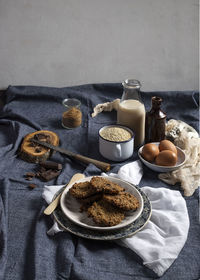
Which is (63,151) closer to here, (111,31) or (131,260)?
(131,260)

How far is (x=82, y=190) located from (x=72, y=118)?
1.94 ft

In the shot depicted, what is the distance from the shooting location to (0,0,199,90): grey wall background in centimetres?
189

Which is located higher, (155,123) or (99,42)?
(99,42)

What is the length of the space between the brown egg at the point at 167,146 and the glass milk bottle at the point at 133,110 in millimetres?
152

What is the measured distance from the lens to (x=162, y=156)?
4.39 ft

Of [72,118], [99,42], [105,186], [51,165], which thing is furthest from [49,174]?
[99,42]

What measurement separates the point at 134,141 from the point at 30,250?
70 centimetres

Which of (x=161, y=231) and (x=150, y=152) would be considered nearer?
(x=161, y=231)

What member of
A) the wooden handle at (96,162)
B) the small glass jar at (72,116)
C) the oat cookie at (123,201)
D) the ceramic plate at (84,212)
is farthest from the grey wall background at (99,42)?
the oat cookie at (123,201)

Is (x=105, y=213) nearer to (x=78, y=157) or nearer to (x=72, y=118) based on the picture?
(x=78, y=157)

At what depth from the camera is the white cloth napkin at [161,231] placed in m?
0.97

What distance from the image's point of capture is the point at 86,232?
1.03 metres

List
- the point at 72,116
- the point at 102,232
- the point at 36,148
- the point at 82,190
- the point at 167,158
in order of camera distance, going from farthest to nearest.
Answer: the point at 72,116 < the point at 36,148 < the point at 167,158 < the point at 82,190 < the point at 102,232

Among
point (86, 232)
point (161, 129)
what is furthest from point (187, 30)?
point (86, 232)
